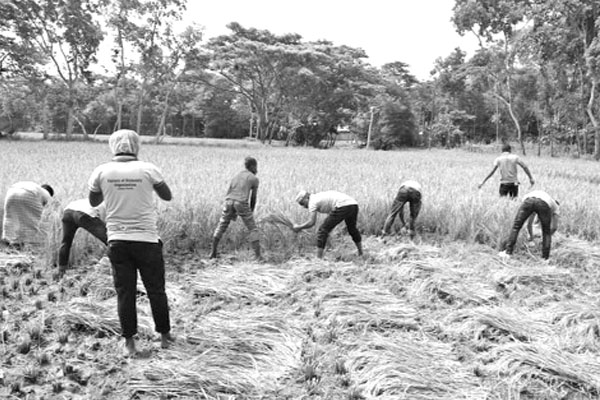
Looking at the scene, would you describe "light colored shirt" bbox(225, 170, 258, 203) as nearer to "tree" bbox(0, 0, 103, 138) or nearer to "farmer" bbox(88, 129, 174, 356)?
"farmer" bbox(88, 129, 174, 356)

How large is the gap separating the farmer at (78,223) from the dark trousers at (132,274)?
1.51 meters

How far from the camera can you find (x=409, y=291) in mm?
4043

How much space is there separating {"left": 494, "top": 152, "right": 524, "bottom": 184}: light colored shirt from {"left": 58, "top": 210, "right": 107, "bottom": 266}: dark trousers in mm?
6006

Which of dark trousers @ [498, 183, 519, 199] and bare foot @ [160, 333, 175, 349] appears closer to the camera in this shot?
bare foot @ [160, 333, 175, 349]

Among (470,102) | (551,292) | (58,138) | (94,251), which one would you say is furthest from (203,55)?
(551,292)

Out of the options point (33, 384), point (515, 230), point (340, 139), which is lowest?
point (33, 384)

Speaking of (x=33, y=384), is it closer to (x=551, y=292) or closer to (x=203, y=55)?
(x=551, y=292)

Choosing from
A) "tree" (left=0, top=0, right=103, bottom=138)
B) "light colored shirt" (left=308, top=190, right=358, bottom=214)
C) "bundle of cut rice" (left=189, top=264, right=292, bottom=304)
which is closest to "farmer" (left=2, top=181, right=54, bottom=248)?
"bundle of cut rice" (left=189, top=264, right=292, bottom=304)

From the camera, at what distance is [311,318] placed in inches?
134

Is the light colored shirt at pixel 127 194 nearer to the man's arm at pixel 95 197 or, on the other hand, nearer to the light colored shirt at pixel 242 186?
the man's arm at pixel 95 197

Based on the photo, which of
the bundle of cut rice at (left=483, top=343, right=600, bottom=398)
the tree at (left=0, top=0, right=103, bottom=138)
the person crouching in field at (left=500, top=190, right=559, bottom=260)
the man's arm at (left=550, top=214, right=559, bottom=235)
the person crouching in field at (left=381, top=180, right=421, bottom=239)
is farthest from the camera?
the tree at (left=0, top=0, right=103, bottom=138)

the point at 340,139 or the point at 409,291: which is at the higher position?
the point at 340,139

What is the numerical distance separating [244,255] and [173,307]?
1522 millimetres

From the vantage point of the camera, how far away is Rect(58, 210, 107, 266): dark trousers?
4047 mm
